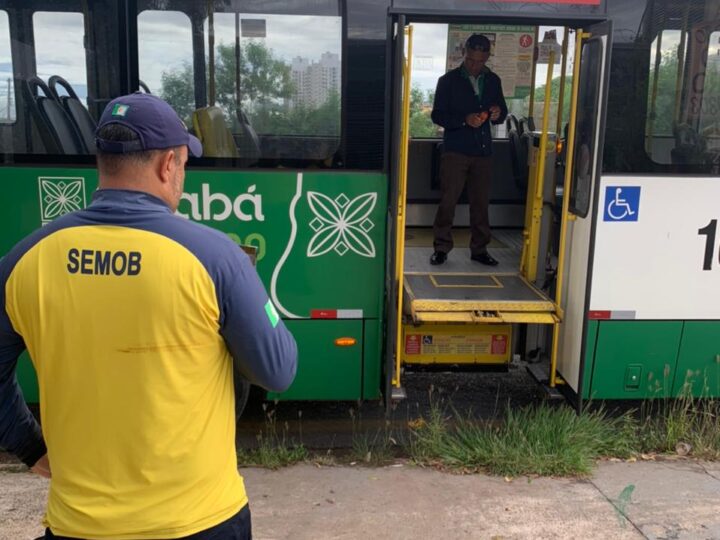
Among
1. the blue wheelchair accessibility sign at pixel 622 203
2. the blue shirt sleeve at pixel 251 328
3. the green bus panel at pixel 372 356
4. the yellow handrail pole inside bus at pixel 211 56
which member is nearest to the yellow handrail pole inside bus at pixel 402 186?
the green bus panel at pixel 372 356

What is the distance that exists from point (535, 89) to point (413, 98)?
115cm

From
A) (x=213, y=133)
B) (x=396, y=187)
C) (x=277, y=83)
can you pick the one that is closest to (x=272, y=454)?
(x=396, y=187)

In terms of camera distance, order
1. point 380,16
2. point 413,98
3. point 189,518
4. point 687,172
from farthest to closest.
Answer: point 413,98, point 687,172, point 380,16, point 189,518

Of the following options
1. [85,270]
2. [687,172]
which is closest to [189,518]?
[85,270]

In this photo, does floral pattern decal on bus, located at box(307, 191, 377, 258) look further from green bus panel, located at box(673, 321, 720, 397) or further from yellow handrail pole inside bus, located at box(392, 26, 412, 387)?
green bus panel, located at box(673, 321, 720, 397)

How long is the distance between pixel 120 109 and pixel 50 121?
2.55 metres

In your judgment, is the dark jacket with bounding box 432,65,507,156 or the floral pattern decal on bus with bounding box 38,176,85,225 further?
the dark jacket with bounding box 432,65,507,156

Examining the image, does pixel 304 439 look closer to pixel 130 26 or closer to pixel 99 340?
pixel 130 26

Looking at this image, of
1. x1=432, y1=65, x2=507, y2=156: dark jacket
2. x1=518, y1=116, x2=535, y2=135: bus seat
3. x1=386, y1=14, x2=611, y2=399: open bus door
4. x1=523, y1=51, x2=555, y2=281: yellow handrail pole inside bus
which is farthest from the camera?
Result: x1=518, y1=116, x2=535, y2=135: bus seat

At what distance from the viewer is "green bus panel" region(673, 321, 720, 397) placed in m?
4.17

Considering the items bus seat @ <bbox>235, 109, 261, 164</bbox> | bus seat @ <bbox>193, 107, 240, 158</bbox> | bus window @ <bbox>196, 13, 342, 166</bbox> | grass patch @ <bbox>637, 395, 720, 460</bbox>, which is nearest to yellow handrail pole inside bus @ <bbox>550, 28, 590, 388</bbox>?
grass patch @ <bbox>637, 395, 720, 460</bbox>

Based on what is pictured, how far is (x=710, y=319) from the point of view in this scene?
4.16m

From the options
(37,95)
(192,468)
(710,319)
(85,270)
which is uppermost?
(37,95)

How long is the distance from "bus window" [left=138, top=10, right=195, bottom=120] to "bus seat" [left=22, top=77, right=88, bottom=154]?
1.54 feet
